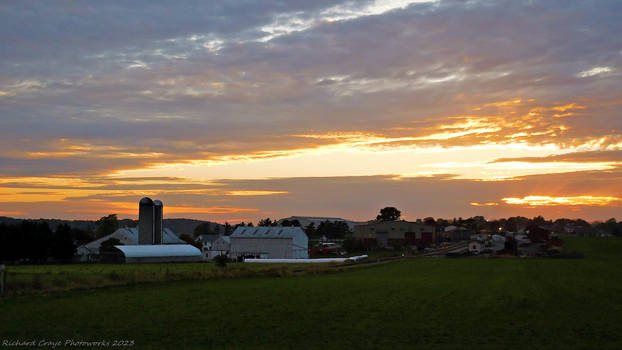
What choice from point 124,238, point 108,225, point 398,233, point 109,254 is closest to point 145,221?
point 124,238

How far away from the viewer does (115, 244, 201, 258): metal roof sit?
90562 millimetres

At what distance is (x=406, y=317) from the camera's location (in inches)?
1015

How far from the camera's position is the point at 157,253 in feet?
306

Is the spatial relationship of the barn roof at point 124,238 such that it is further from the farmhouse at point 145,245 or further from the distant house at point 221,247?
the distant house at point 221,247

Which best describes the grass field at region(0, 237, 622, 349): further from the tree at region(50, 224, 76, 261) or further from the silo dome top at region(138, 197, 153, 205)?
the silo dome top at region(138, 197, 153, 205)

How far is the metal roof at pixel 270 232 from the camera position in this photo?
111438mm

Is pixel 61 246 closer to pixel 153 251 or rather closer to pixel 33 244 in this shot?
pixel 33 244

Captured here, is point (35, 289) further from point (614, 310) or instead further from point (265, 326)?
point (614, 310)

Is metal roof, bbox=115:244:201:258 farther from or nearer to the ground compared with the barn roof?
nearer to the ground

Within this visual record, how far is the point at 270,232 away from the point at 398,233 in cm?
4870

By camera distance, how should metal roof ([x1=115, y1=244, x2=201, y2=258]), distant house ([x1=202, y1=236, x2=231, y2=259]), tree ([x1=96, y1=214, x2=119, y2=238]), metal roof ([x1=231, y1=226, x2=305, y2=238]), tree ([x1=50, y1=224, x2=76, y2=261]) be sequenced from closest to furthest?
tree ([x1=50, y1=224, x2=76, y2=261]), metal roof ([x1=115, y1=244, x2=201, y2=258]), metal roof ([x1=231, y1=226, x2=305, y2=238]), distant house ([x1=202, y1=236, x2=231, y2=259]), tree ([x1=96, y1=214, x2=119, y2=238])

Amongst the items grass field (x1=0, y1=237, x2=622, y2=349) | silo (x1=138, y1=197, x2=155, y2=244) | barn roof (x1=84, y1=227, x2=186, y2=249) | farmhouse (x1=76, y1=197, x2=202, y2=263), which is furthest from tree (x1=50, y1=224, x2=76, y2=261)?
grass field (x1=0, y1=237, x2=622, y2=349)

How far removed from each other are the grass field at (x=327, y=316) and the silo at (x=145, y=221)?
69.1 meters

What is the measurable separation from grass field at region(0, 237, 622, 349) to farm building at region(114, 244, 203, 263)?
1997 inches
